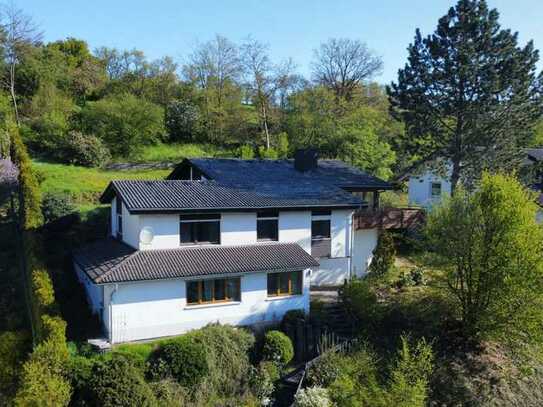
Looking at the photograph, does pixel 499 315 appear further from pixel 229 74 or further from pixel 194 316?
pixel 229 74

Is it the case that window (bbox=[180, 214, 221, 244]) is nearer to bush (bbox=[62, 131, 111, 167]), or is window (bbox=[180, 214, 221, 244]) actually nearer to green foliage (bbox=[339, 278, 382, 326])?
green foliage (bbox=[339, 278, 382, 326])

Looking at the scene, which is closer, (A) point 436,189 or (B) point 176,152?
(A) point 436,189

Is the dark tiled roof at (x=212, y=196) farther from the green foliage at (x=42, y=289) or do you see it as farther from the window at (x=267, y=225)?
the green foliage at (x=42, y=289)

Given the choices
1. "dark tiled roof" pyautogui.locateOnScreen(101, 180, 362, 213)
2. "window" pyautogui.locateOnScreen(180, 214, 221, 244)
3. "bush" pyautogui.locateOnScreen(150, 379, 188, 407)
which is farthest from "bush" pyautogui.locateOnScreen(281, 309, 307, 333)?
"bush" pyautogui.locateOnScreen(150, 379, 188, 407)

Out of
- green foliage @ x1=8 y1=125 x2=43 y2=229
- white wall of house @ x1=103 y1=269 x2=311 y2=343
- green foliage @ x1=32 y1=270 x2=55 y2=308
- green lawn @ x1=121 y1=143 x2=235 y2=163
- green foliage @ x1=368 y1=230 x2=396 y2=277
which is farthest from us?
green lawn @ x1=121 y1=143 x2=235 y2=163

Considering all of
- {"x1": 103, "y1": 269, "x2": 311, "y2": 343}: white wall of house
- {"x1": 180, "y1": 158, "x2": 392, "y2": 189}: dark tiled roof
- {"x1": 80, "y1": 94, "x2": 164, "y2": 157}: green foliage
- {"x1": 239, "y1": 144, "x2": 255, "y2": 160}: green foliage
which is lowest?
{"x1": 103, "y1": 269, "x2": 311, "y2": 343}: white wall of house

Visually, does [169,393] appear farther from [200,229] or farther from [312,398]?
[200,229]

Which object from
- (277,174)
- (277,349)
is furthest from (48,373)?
(277,174)
